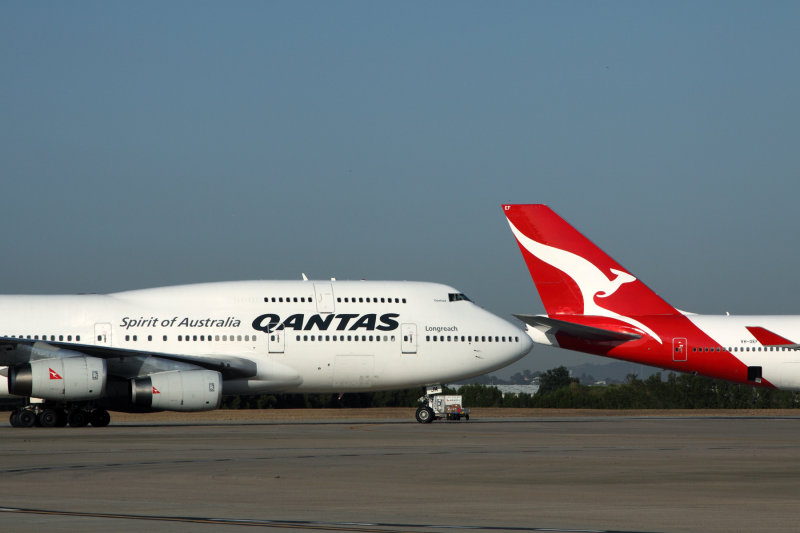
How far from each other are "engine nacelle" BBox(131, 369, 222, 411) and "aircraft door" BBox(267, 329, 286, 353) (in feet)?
9.01

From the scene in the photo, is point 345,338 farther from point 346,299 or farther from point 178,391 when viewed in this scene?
point 178,391

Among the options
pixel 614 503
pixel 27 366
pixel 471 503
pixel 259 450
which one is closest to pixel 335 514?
pixel 471 503

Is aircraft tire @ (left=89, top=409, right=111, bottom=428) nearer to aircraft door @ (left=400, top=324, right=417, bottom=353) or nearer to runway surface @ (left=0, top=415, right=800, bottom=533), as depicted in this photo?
runway surface @ (left=0, top=415, right=800, bottom=533)

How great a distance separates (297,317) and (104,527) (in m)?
26.2

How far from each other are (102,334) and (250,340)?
4.57 metres

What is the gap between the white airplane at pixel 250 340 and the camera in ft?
115

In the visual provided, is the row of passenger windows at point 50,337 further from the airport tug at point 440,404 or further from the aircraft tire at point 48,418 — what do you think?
the airport tug at point 440,404

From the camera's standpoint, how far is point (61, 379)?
33.4 metres

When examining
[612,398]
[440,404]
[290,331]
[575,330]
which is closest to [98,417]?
[290,331]

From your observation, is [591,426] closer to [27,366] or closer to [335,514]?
[27,366]

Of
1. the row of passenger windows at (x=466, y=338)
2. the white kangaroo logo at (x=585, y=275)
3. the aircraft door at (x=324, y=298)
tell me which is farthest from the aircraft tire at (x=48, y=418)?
the white kangaroo logo at (x=585, y=275)

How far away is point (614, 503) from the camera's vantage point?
13.8m

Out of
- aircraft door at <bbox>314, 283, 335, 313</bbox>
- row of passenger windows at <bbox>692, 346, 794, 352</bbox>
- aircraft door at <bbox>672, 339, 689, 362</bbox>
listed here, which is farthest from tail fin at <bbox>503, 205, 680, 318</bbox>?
aircraft door at <bbox>314, 283, 335, 313</bbox>

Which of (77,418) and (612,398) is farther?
(612,398)
